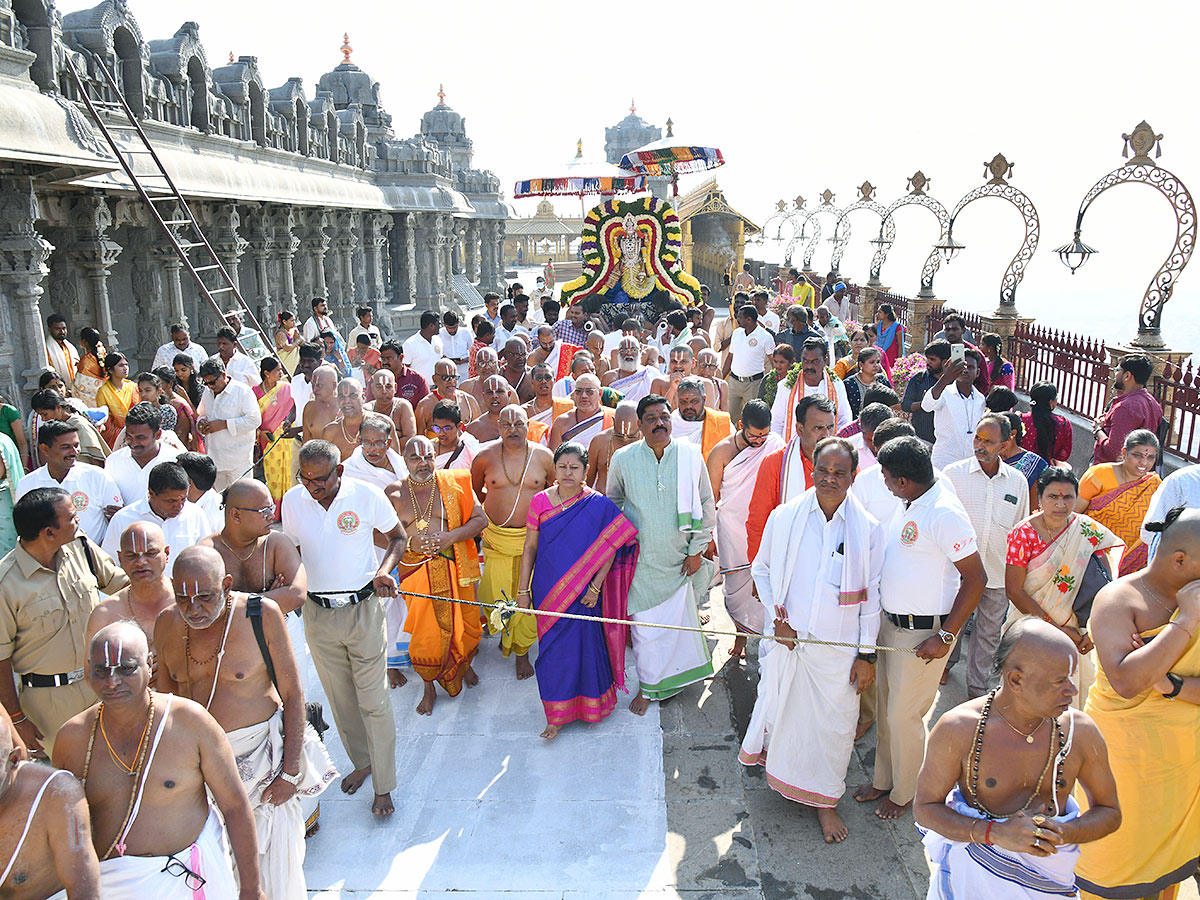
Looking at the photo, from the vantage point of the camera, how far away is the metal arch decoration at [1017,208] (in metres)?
12.7

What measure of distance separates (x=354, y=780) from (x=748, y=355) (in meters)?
7.04

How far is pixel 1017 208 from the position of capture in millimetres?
13406

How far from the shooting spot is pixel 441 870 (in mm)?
3916

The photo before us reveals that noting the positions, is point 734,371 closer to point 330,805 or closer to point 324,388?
point 324,388

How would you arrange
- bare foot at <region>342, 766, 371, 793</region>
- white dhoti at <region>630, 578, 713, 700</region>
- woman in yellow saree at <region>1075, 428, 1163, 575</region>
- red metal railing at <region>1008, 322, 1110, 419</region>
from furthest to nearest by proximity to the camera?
red metal railing at <region>1008, 322, 1110, 419</region> → white dhoti at <region>630, 578, 713, 700</region> → woman in yellow saree at <region>1075, 428, 1163, 575</region> → bare foot at <region>342, 766, 371, 793</region>

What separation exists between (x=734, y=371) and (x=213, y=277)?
33.2ft

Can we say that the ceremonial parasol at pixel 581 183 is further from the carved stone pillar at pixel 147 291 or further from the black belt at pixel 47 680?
the black belt at pixel 47 680

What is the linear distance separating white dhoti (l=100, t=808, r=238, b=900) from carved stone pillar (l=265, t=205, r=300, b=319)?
51.7 ft

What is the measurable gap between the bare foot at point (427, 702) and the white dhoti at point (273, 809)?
1783 millimetres

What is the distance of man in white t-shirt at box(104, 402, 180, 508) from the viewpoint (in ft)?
16.4

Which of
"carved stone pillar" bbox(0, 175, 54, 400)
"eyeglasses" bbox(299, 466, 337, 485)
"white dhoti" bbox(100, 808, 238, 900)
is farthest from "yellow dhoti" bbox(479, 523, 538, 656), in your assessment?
"carved stone pillar" bbox(0, 175, 54, 400)

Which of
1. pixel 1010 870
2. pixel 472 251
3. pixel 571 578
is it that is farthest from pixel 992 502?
pixel 472 251

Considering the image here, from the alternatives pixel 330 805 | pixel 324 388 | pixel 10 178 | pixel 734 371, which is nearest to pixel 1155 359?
pixel 734 371

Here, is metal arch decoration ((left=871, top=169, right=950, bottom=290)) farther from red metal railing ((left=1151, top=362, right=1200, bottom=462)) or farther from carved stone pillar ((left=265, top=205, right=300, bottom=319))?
carved stone pillar ((left=265, top=205, right=300, bottom=319))
